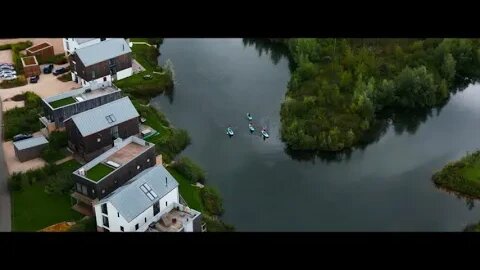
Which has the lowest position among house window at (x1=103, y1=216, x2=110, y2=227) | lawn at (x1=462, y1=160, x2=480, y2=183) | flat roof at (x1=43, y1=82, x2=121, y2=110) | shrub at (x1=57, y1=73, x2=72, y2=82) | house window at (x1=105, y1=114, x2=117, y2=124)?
house window at (x1=103, y1=216, x2=110, y2=227)

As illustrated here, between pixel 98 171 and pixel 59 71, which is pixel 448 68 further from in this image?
pixel 59 71

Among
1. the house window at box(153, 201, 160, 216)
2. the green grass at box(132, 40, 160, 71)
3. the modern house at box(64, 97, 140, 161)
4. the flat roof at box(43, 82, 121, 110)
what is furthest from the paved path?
the green grass at box(132, 40, 160, 71)

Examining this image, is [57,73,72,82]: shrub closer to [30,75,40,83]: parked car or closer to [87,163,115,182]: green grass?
[30,75,40,83]: parked car

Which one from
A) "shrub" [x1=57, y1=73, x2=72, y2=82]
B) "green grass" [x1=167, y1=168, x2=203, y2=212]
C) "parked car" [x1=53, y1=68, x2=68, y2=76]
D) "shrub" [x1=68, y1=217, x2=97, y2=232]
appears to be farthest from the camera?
"parked car" [x1=53, y1=68, x2=68, y2=76]

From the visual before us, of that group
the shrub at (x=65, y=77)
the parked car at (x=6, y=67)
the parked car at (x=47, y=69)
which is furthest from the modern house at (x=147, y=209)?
the parked car at (x=6, y=67)
